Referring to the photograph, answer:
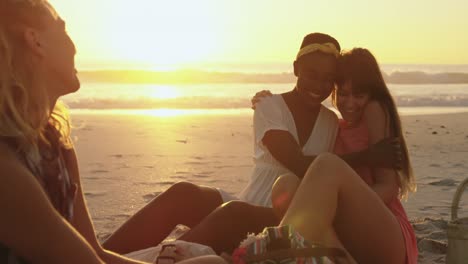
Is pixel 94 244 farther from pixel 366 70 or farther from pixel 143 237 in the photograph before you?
pixel 366 70

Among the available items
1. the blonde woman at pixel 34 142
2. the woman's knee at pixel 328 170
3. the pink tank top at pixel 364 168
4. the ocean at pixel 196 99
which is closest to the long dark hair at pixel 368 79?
the pink tank top at pixel 364 168

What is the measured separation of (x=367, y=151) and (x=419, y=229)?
205cm

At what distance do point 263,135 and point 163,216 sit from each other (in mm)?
820

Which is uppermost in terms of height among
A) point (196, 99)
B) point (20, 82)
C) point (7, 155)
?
point (20, 82)

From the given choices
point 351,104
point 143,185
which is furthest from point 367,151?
point 143,185

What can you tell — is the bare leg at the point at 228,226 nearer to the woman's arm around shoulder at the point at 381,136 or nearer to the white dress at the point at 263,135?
the white dress at the point at 263,135

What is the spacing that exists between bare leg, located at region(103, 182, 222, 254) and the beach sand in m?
1.68

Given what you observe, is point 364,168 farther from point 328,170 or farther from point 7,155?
point 7,155

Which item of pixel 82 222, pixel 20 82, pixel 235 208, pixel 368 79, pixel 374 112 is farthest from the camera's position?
pixel 368 79

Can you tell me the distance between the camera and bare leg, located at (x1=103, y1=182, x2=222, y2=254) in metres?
4.05

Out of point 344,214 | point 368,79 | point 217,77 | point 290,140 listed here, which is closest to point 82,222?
point 344,214

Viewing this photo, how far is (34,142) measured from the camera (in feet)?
8.07

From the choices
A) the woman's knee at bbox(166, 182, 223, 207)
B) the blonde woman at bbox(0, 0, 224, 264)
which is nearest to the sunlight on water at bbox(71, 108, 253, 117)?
the woman's knee at bbox(166, 182, 223, 207)

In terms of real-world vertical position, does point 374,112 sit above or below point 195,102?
above
